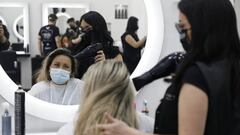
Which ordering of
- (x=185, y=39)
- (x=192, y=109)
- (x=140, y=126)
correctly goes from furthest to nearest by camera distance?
(x=140, y=126) → (x=185, y=39) → (x=192, y=109)

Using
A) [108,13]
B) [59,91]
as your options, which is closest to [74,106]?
[59,91]

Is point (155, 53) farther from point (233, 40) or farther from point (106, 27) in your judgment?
point (233, 40)

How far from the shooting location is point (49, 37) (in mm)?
1895

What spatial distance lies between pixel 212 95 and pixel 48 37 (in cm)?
125

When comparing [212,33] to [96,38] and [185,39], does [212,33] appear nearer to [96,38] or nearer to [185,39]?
[185,39]

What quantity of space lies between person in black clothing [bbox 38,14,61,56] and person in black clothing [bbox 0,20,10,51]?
16cm

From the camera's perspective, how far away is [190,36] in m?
0.88

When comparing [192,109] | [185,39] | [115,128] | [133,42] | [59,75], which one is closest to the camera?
[192,109]

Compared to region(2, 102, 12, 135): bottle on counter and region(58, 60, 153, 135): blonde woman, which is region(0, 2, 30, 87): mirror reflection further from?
region(58, 60, 153, 135): blonde woman

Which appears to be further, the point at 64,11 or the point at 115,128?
the point at 64,11

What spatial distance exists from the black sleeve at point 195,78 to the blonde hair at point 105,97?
0.24 meters

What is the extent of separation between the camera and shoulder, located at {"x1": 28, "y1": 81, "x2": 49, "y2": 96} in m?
1.77

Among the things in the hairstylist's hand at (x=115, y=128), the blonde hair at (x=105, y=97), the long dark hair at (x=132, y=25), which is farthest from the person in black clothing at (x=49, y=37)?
the hairstylist's hand at (x=115, y=128)

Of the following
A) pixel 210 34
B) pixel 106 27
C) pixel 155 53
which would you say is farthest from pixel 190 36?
pixel 106 27
